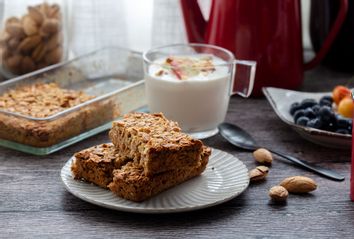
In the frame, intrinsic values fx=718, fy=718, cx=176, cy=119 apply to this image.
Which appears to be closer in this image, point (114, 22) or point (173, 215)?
point (173, 215)

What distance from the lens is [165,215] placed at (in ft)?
3.10

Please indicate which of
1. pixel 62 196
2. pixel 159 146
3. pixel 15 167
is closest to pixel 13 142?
pixel 15 167

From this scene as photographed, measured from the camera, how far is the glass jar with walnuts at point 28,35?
1485mm

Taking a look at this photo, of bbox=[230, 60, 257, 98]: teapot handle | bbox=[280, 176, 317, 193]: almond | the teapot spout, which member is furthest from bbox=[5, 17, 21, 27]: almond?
bbox=[280, 176, 317, 193]: almond

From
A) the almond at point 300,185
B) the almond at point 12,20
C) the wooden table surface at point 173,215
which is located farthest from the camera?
the almond at point 12,20

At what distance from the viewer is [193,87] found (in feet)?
4.02

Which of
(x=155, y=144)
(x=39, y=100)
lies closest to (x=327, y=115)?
(x=155, y=144)

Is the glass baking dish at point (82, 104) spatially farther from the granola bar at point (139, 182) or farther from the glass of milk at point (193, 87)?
the granola bar at point (139, 182)

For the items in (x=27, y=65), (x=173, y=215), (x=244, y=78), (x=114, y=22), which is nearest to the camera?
(x=173, y=215)

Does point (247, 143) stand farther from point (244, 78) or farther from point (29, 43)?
point (29, 43)

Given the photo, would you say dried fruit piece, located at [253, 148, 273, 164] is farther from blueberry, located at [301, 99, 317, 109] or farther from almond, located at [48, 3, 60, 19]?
almond, located at [48, 3, 60, 19]

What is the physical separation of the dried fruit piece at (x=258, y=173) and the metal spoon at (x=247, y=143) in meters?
0.08

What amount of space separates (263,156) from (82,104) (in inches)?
12.5

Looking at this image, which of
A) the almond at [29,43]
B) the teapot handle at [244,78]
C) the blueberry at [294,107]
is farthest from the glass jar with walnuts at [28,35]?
the blueberry at [294,107]
